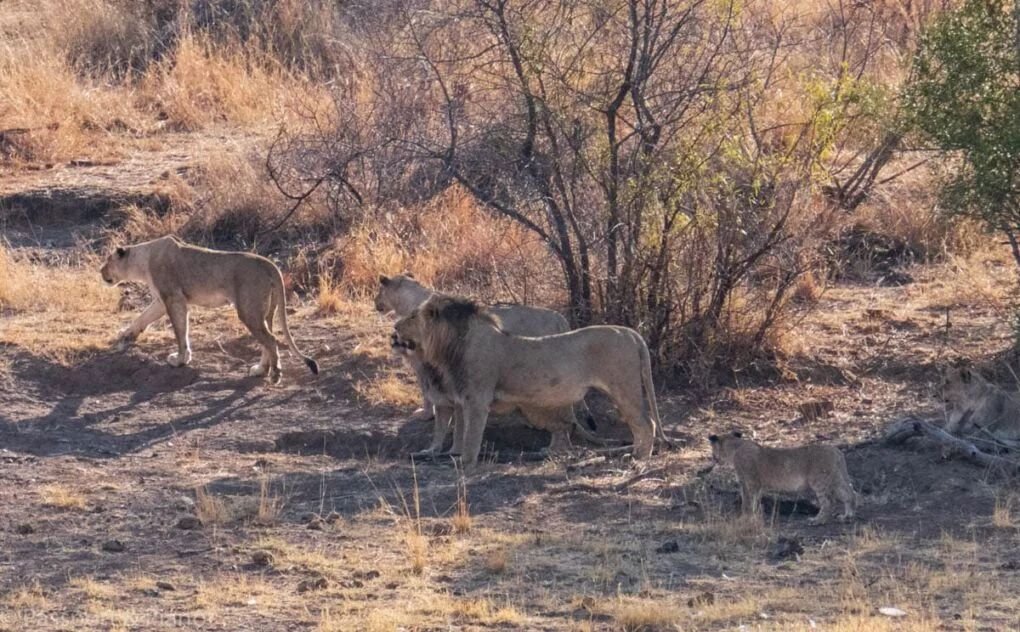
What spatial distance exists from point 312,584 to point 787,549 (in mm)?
2572

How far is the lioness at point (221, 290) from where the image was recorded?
1319 centimetres

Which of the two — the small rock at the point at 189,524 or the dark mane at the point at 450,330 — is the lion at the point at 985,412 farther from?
the small rock at the point at 189,524

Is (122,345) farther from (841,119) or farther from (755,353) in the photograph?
(841,119)

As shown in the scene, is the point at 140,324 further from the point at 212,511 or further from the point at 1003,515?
the point at 1003,515

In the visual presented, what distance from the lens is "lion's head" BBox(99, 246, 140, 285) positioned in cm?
1405

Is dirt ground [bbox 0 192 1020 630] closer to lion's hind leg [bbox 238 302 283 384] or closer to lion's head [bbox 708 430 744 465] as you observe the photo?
lion's hind leg [bbox 238 302 283 384]

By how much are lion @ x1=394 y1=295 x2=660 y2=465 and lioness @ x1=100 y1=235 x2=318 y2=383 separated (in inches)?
80.7

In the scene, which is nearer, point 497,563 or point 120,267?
point 497,563

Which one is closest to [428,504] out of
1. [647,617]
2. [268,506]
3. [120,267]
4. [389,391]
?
[268,506]

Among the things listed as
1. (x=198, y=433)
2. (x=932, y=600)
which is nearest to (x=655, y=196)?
(x=198, y=433)

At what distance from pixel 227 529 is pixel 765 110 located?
6.57m

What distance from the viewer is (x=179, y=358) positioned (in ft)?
44.0

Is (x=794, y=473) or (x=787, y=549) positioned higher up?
(x=794, y=473)

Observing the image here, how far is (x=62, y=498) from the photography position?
10.1m
